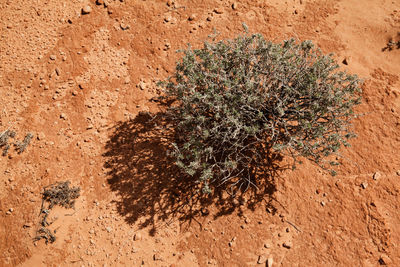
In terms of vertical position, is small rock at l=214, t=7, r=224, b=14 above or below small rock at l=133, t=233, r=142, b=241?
above

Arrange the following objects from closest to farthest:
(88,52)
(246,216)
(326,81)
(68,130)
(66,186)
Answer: (326,81) → (246,216) → (66,186) → (68,130) → (88,52)

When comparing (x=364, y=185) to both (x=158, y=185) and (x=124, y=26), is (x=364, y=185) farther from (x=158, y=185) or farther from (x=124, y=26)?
(x=124, y=26)

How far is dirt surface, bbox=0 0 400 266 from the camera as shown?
12.2 ft

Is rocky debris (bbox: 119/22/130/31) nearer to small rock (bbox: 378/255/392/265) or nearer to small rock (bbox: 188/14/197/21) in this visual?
small rock (bbox: 188/14/197/21)

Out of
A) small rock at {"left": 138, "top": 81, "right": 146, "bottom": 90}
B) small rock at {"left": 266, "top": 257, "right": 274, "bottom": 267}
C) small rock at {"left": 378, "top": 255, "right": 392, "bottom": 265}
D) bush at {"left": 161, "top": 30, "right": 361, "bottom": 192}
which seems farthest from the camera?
small rock at {"left": 138, "top": 81, "right": 146, "bottom": 90}

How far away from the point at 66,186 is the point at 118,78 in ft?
6.06

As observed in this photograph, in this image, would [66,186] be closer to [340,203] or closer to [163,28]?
[163,28]

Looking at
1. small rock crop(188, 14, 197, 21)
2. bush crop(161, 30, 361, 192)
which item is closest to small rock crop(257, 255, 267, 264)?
bush crop(161, 30, 361, 192)

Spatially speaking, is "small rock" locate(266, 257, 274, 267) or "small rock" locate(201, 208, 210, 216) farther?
"small rock" locate(201, 208, 210, 216)

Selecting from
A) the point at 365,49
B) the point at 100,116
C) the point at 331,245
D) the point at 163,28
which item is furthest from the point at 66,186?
the point at 365,49

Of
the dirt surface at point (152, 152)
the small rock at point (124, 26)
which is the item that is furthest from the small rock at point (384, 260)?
the small rock at point (124, 26)

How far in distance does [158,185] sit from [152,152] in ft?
1.63

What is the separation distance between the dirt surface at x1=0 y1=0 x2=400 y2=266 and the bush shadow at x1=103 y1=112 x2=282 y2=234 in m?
0.02

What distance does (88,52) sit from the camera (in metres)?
4.66
